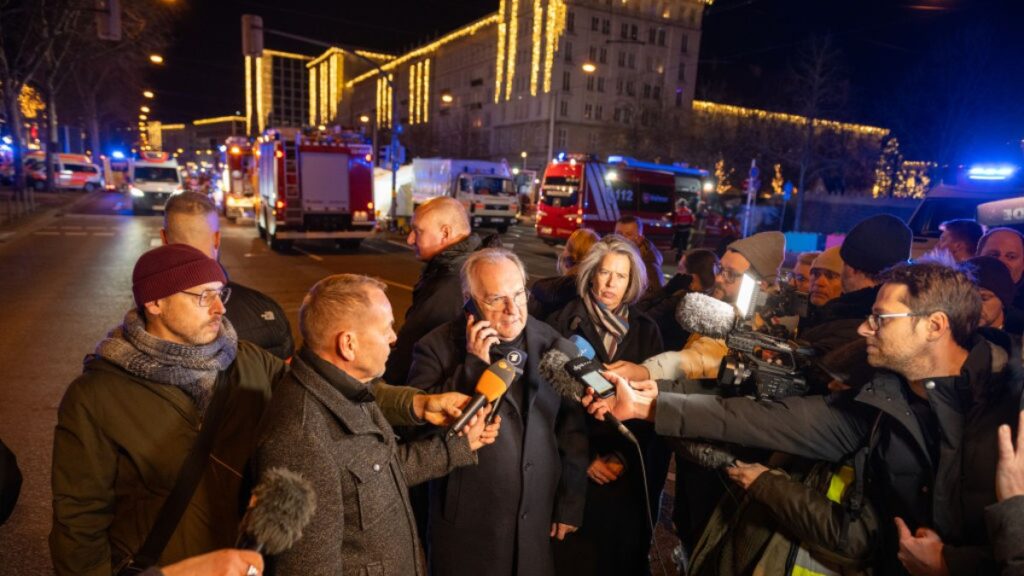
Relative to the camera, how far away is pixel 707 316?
2.54m

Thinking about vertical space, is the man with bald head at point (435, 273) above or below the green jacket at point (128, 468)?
above

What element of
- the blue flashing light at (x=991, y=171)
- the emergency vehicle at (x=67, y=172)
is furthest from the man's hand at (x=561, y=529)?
the emergency vehicle at (x=67, y=172)

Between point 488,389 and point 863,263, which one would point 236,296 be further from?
point 863,263

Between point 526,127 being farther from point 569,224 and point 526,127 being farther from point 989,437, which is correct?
point 989,437

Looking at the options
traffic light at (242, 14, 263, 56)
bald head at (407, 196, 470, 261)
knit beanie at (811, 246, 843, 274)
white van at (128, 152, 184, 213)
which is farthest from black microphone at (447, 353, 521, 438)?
white van at (128, 152, 184, 213)

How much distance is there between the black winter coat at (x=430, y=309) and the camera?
3.22 meters

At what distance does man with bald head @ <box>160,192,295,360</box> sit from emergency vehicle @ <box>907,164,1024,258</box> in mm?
7948

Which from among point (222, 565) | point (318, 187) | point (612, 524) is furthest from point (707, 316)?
point (318, 187)

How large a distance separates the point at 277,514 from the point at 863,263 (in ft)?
10.2

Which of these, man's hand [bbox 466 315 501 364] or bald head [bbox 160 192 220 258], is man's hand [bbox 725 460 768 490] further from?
bald head [bbox 160 192 220 258]

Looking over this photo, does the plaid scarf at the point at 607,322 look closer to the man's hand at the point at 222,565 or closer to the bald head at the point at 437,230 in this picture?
the bald head at the point at 437,230

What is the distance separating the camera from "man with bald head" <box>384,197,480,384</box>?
10.6 feet

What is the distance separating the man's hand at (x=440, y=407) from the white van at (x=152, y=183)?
29458mm

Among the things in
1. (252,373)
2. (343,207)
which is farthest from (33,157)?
(252,373)
